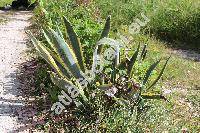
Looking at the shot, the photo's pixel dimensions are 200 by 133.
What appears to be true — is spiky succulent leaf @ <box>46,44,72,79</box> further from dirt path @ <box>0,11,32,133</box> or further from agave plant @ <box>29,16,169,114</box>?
dirt path @ <box>0,11,32,133</box>

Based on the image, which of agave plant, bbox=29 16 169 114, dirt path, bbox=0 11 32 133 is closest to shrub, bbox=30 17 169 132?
agave plant, bbox=29 16 169 114

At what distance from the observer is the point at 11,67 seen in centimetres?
706

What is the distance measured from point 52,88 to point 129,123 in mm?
1438

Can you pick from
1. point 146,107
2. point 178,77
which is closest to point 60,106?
point 146,107

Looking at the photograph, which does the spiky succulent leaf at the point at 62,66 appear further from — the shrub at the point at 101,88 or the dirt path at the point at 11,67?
the dirt path at the point at 11,67

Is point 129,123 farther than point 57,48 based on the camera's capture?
No

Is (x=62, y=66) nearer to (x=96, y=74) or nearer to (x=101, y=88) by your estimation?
(x=96, y=74)

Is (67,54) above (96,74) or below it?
above

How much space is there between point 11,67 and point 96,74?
7.81ft

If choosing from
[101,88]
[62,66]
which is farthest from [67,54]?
[101,88]

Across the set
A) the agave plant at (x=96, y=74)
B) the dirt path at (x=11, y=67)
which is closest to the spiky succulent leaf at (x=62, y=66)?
the agave plant at (x=96, y=74)

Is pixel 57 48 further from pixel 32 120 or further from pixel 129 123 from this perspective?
pixel 129 123

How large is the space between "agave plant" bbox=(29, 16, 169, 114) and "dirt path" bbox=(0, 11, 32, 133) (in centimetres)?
70

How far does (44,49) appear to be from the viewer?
5.11 meters
